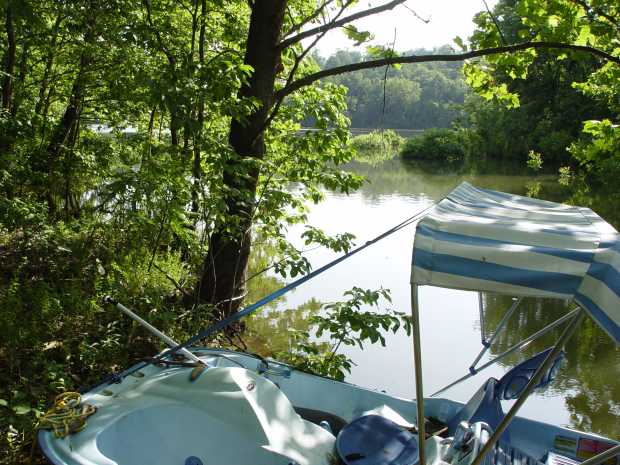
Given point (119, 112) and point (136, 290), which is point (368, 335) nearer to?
point (136, 290)

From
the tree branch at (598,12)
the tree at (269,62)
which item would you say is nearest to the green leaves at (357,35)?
the tree at (269,62)

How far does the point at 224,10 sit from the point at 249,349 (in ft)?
15.0

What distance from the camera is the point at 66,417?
312 centimetres

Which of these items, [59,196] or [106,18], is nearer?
[106,18]

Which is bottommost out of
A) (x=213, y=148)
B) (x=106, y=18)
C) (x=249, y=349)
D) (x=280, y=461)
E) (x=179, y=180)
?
(x=249, y=349)

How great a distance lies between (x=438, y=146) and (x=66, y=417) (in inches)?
1591

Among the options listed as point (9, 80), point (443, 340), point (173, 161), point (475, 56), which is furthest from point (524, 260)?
point (9, 80)

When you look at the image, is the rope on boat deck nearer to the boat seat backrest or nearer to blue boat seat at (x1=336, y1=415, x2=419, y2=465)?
blue boat seat at (x1=336, y1=415, x2=419, y2=465)

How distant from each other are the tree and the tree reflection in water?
371cm

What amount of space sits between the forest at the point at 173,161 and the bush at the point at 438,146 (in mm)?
33232

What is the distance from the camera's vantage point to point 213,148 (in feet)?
16.6

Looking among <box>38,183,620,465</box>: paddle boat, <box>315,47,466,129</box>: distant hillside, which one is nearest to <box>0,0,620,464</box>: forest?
<box>38,183,620,465</box>: paddle boat

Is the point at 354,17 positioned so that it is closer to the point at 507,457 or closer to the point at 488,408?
the point at 488,408

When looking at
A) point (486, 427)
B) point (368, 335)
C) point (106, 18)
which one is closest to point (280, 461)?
point (486, 427)
